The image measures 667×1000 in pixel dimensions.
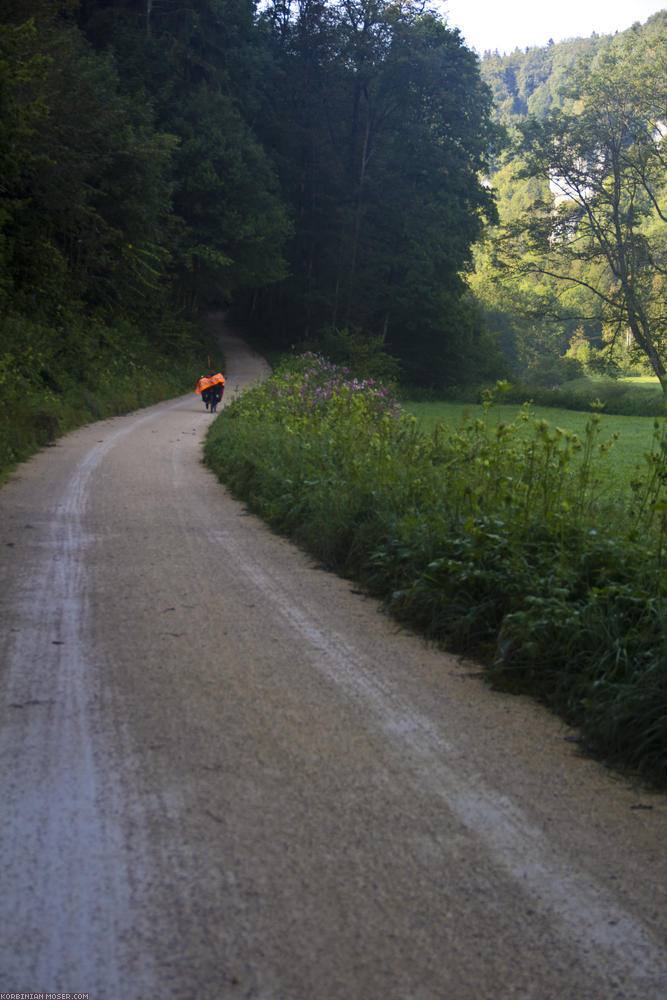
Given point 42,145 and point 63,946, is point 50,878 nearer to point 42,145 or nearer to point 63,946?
point 63,946

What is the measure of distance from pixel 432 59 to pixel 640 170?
1339 centimetres

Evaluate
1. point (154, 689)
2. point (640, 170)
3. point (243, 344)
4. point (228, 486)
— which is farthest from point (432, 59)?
point (154, 689)

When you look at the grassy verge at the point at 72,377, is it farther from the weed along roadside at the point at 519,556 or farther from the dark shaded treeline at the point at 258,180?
the weed along roadside at the point at 519,556

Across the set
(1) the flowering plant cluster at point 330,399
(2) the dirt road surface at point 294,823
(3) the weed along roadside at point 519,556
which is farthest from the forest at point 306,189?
(2) the dirt road surface at point 294,823

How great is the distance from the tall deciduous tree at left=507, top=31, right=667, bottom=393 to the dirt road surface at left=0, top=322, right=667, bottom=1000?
3710cm

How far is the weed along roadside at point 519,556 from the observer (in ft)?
13.6

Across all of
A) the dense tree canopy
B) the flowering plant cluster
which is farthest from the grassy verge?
the dense tree canopy

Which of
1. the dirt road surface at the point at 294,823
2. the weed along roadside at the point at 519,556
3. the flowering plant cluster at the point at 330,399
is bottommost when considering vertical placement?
the dirt road surface at the point at 294,823

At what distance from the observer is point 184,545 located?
770 cm

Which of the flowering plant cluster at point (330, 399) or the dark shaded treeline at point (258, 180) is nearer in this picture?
the flowering plant cluster at point (330, 399)

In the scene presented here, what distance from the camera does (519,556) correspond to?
5395 mm

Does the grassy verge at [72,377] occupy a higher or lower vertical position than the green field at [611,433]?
higher

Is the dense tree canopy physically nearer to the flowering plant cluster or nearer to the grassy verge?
the grassy verge

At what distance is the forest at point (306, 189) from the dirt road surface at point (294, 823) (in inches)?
748
